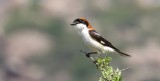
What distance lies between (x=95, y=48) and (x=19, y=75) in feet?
610

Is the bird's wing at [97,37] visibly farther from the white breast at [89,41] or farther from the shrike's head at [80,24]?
the shrike's head at [80,24]

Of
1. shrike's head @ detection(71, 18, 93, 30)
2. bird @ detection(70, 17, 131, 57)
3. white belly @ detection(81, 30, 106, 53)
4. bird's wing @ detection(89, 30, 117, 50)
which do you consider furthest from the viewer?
bird's wing @ detection(89, 30, 117, 50)

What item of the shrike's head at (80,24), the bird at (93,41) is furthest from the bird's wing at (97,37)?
the shrike's head at (80,24)

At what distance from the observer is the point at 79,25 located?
437 inches

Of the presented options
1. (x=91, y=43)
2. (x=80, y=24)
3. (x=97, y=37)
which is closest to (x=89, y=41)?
(x=91, y=43)

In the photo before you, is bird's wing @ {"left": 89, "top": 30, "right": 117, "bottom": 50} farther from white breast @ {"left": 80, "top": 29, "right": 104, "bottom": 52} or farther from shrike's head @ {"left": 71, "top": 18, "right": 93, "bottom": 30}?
shrike's head @ {"left": 71, "top": 18, "right": 93, "bottom": 30}

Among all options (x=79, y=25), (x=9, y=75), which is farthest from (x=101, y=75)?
(x=9, y=75)

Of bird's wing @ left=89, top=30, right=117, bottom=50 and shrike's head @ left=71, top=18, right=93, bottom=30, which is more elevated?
shrike's head @ left=71, top=18, right=93, bottom=30

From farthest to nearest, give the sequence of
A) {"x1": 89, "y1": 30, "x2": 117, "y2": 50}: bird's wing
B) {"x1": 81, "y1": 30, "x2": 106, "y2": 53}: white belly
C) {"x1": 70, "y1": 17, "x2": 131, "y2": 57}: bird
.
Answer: {"x1": 89, "y1": 30, "x2": 117, "y2": 50}: bird's wing
{"x1": 81, "y1": 30, "x2": 106, "y2": 53}: white belly
{"x1": 70, "y1": 17, "x2": 131, "y2": 57}: bird

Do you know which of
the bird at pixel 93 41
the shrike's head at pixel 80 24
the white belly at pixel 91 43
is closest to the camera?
the shrike's head at pixel 80 24

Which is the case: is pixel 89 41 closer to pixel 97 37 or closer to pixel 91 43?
pixel 91 43

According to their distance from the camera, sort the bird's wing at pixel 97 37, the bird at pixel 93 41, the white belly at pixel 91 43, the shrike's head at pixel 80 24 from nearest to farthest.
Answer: the shrike's head at pixel 80 24, the bird at pixel 93 41, the white belly at pixel 91 43, the bird's wing at pixel 97 37

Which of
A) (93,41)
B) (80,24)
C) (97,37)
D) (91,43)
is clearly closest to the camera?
(80,24)

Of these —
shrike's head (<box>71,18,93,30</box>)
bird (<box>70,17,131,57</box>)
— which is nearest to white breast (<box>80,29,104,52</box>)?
bird (<box>70,17,131,57</box>)
